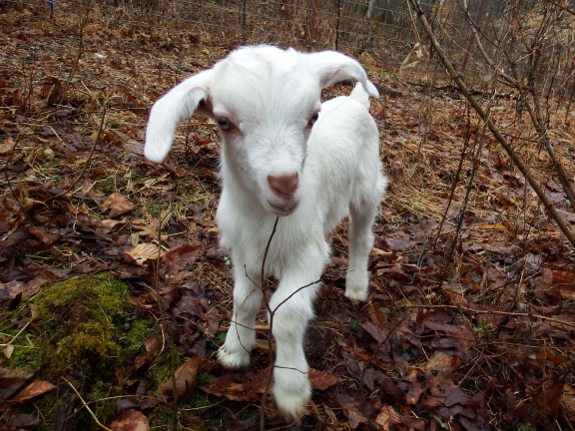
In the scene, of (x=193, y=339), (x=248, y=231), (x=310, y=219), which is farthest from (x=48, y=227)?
(x=310, y=219)

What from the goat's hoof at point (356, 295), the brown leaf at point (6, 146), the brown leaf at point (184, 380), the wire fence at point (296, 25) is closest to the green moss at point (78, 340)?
the brown leaf at point (184, 380)

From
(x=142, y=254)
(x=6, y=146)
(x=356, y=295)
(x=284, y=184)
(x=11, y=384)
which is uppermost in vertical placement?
(x=284, y=184)

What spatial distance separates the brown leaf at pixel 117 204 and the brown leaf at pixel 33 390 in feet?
5.47

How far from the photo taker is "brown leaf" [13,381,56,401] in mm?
1624

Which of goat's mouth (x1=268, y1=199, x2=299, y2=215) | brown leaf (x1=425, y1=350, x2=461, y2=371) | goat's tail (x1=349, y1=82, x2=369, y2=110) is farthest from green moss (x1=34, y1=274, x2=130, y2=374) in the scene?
goat's tail (x1=349, y1=82, x2=369, y2=110)

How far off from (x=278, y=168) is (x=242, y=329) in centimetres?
106

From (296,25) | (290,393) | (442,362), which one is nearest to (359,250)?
(442,362)

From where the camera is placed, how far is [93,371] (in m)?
1.84

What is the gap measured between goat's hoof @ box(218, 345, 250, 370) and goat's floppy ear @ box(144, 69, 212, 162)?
118 centimetres

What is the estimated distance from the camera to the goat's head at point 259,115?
Answer: 162 centimetres

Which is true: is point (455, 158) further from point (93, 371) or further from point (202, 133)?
point (93, 371)

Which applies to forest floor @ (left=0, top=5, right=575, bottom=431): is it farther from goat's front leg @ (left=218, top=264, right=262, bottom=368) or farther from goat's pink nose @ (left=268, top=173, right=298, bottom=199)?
goat's pink nose @ (left=268, top=173, right=298, bottom=199)

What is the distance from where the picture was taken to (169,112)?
164 cm

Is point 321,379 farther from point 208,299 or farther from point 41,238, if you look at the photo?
point 41,238
